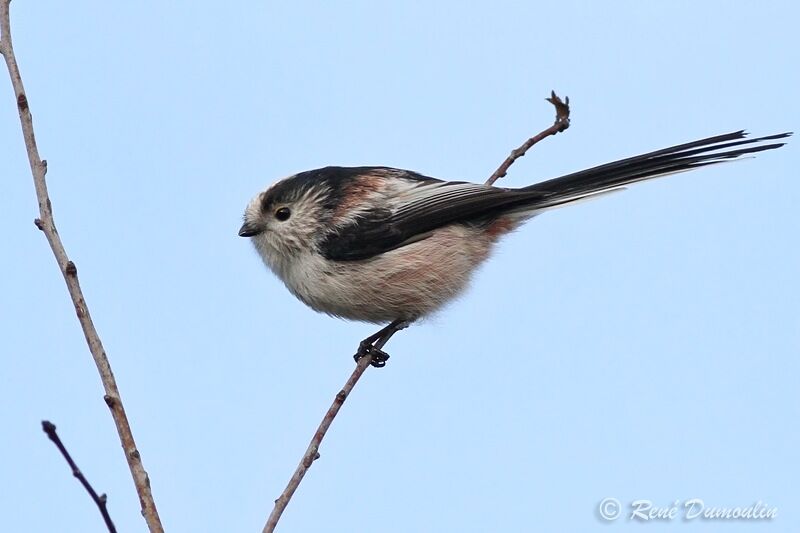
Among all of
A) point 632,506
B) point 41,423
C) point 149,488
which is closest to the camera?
point 41,423

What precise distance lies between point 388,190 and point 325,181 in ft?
1.27

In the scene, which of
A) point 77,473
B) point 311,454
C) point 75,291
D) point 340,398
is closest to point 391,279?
point 340,398

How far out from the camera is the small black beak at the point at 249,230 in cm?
552

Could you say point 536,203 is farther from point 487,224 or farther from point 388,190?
point 388,190

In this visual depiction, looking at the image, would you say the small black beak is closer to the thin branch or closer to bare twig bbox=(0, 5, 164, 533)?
bare twig bbox=(0, 5, 164, 533)

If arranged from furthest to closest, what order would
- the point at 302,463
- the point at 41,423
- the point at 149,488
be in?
the point at 302,463, the point at 149,488, the point at 41,423

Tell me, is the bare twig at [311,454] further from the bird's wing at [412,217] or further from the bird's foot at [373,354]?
the bird's wing at [412,217]

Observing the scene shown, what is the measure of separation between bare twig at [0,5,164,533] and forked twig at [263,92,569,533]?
1.21ft

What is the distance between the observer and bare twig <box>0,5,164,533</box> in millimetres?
2633

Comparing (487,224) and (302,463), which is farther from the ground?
(487,224)

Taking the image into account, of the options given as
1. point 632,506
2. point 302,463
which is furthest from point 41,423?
point 632,506

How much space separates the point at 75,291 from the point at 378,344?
2631 mm

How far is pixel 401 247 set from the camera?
5.54m

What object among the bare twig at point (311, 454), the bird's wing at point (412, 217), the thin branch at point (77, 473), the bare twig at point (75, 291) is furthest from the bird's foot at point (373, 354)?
the thin branch at point (77, 473)
